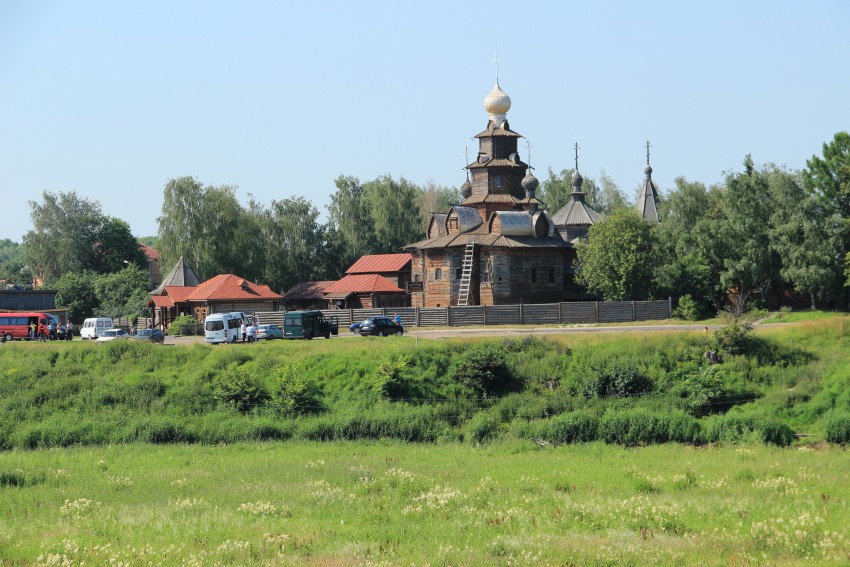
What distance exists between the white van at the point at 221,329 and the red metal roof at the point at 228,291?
1784cm

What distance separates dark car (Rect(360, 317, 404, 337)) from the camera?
58.7m

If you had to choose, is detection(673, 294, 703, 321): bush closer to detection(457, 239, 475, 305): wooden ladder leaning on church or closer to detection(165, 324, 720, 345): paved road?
detection(165, 324, 720, 345): paved road

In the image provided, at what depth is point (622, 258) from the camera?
66.6 meters

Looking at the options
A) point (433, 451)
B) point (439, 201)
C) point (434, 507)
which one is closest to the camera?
point (434, 507)

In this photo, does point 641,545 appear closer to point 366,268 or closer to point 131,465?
point 131,465

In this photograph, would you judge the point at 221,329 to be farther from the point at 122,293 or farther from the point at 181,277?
the point at 122,293

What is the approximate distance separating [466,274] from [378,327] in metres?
14.1

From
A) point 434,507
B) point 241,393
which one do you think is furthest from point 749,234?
point 434,507

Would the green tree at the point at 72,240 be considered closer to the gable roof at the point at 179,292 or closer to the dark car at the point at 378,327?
the gable roof at the point at 179,292

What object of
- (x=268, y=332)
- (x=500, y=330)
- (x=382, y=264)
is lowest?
(x=500, y=330)

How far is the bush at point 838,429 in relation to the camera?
35.5 m

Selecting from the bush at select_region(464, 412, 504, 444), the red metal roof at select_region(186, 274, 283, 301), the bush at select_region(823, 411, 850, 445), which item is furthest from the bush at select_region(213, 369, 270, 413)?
the red metal roof at select_region(186, 274, 283, 301)

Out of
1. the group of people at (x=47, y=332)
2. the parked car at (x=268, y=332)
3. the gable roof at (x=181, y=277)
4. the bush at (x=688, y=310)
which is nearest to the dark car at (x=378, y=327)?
the parked car at (x=268, y=332)

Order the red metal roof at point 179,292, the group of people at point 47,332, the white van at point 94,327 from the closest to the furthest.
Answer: the group of people at point 47,332, the white van at point 94,327, the red metal roof at point 179,292
